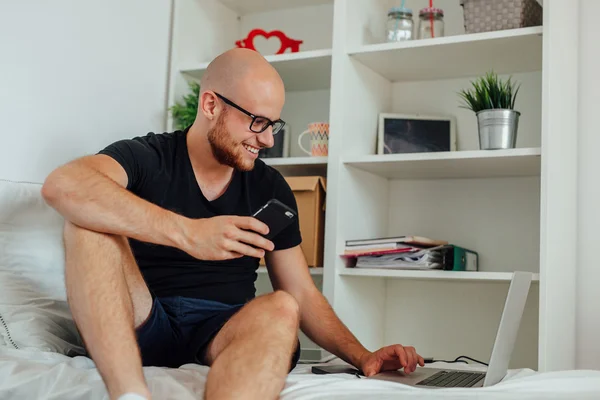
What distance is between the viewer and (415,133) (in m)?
2.39

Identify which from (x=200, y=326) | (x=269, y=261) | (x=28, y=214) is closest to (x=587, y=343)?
(x=269, y=261)

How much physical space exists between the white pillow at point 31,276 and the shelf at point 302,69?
868 millimetres

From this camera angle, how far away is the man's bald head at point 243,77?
1.79 metres

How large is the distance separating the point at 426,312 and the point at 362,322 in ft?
0.80

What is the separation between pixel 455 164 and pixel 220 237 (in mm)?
994

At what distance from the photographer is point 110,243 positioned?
1420 millimetres

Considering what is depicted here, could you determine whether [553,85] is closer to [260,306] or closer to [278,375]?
[260,306]

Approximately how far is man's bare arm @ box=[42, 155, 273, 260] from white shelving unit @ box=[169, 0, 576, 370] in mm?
825

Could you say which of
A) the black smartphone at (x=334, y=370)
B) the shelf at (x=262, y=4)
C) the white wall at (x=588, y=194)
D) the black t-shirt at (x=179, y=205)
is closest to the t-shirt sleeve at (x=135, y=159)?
the black t-shirt at (x=179, y=205)

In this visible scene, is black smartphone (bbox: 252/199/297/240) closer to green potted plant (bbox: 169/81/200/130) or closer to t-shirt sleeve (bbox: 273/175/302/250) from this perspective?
t-shirt sleeve (bbox: 273/175/302/250)

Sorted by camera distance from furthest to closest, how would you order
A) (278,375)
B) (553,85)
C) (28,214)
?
(553,85)
(28,214)
(278,375)

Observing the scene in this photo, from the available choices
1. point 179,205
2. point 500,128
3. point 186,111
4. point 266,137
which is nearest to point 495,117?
point 500,128

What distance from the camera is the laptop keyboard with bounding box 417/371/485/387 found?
1467 millimetres

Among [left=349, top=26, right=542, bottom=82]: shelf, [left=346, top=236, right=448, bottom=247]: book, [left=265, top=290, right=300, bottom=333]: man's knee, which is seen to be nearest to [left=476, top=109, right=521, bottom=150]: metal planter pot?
[left=349, top=26, right=542, bottom=82]: shelf
